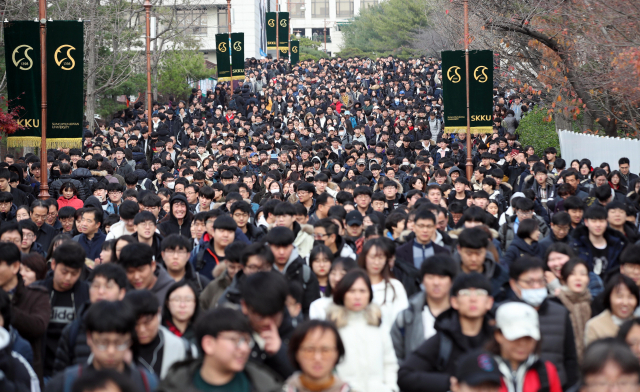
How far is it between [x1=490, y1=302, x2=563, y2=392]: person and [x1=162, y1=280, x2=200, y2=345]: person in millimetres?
2045

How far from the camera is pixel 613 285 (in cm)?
499

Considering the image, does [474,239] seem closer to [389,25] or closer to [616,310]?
[616,310]

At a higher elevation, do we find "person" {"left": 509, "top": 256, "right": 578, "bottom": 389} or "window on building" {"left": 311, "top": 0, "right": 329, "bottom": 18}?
"window on building" {"left": 311, "top": 0, "right": 329, "bottom": 18}

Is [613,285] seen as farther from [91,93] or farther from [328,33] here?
[328,33]

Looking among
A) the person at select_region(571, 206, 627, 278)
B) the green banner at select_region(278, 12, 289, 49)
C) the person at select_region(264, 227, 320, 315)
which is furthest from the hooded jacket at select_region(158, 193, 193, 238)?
the green banner at select_region(278, 12, 289, 49)

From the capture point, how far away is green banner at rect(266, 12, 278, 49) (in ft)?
148

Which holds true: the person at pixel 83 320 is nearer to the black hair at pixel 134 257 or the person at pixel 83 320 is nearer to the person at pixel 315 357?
the black hair at pixel 134 257

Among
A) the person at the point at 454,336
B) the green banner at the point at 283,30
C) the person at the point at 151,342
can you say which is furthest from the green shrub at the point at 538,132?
the green banner at the point at 283,30

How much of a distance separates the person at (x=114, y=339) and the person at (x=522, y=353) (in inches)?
73.6

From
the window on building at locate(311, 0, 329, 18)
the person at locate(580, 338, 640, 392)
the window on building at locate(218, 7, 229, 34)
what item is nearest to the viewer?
the person at locate(580, 338, 640, 392)

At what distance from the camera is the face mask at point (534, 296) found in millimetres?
5059

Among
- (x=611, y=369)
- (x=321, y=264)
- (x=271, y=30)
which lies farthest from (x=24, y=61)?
(x=271, y=30)

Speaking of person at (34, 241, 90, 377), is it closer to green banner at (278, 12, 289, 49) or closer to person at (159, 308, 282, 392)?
person at (159, 308, 282, 392)

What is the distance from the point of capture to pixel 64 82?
11508 millimetres
